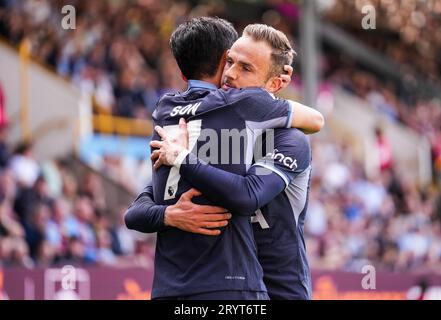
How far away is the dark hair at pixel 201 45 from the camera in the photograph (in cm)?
488

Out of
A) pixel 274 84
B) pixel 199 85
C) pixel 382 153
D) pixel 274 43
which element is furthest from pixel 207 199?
pixel 382 153

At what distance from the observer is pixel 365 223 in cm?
1748

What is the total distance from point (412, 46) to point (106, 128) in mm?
14036

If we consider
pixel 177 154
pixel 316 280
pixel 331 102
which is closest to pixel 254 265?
pixel 177 154

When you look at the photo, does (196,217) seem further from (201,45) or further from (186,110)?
(201,45)

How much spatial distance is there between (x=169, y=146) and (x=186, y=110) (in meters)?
0.20

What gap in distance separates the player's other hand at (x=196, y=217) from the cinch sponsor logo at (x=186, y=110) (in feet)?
1.27

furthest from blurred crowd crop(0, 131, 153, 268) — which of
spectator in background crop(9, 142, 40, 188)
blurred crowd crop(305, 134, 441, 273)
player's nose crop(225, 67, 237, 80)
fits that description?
player's nose crop(225, 67, 237, 80)

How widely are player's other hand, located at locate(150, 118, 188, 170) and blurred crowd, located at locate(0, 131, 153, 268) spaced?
21.0 feet

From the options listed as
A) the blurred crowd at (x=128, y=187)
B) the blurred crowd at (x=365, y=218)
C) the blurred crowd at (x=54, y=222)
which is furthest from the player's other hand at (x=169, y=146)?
the blurred crowd at (x=365, y=218)

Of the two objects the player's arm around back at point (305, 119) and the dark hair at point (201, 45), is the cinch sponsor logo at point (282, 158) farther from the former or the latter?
the dark hair at point (201, 45)

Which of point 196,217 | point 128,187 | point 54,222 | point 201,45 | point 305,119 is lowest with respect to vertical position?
point 54,222

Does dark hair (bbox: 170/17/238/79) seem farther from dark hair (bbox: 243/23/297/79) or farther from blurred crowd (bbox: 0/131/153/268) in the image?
blurred crowd (bbox: 0/131/153/268)

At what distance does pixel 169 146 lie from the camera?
4781 mm
